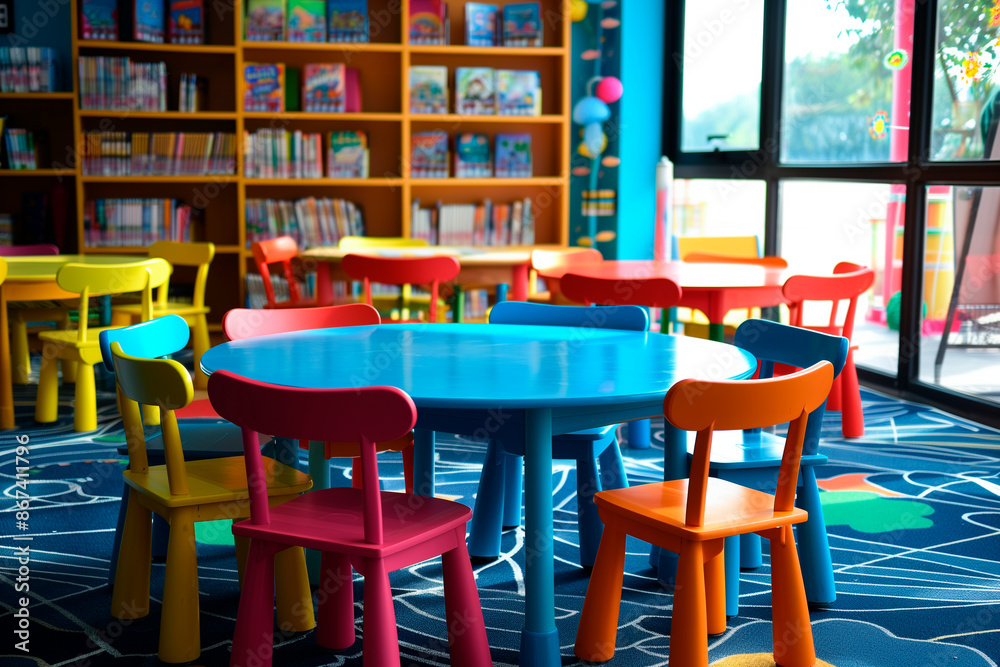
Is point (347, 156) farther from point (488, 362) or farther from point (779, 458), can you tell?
point (779, 458)

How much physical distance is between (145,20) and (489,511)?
13.6 ft

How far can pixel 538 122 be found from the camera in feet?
20.0

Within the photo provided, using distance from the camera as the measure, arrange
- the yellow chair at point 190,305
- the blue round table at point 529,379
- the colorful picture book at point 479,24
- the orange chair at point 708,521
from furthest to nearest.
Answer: the colorful picture book at point 479,24 → the yellow chair at point 190,305 → the blue round table at point 529,379 → the orange chair at point 708,521

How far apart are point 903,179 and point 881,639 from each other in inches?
116

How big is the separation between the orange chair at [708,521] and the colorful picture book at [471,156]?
4022 millimetres

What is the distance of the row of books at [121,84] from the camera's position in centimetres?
548

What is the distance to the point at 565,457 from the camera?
2.47m

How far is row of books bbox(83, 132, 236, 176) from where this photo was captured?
5559mm

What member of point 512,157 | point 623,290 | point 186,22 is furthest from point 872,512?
point 186,22

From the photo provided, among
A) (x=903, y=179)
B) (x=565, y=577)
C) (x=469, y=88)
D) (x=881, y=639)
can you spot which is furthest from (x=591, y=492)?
(x=469, y=88)

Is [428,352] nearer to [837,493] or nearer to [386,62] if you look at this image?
[837,493]

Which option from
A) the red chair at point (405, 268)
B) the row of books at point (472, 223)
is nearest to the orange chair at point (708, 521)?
the red chair at point (405, 268)

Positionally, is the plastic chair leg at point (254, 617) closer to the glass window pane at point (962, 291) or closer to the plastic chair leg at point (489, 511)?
the plastic chair leg at point (489, 511)

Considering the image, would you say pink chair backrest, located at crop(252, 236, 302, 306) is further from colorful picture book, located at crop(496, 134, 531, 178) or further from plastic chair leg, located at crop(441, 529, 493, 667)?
plastic chair leg, located at crop(441, 529, 493, 667)
